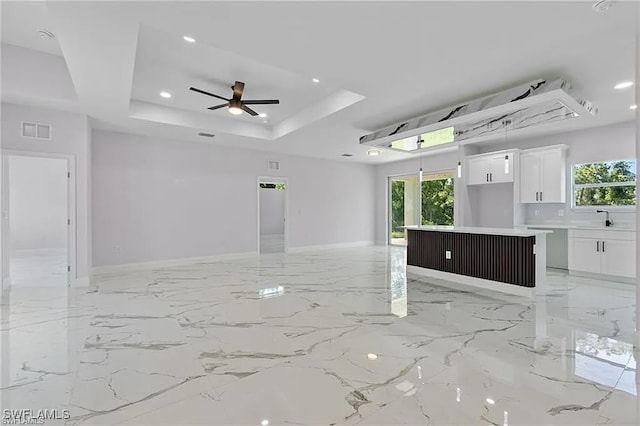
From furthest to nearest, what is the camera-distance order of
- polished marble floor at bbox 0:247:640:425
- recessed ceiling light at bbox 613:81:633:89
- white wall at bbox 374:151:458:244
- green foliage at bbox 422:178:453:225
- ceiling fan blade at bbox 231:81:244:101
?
green foliage at bbox 422:178:453:225, white wall at bbox 374:151:458:244, ceiling fan blade at bbox 231:81:244:101, recessed ceiling light at bbox 613:81:633:89, polished marble floor at bbox 0:247:640:425

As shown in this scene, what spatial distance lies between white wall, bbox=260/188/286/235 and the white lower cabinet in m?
10.4

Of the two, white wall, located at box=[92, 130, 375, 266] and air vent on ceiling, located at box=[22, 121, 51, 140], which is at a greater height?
air vent on ceiling, located at box=[22, 121, 51, 140]

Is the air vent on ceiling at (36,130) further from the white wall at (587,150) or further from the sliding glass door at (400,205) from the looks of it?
the white wall at (587,150)

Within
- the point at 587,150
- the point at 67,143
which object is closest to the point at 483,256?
the point at 587,150

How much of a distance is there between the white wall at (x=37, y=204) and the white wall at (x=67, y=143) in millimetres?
4331

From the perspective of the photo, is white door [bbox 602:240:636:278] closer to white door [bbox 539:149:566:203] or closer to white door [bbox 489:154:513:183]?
white door [bbox 539:149:566:203]

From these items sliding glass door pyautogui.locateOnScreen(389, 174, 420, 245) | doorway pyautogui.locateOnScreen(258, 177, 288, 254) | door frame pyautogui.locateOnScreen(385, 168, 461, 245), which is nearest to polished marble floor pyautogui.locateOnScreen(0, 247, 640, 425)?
door frame pyautogui.locateOnScreen(385, 168, 461, 245)

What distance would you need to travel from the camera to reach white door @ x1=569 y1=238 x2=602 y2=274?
17.9 ft

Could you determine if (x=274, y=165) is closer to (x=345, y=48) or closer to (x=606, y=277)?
(x=345, y=48)

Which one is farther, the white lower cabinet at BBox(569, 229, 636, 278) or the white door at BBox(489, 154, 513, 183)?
the white door at BBox(489, 154, 513, 183)

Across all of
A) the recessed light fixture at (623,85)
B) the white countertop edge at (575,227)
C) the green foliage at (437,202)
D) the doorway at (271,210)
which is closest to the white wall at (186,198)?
the green foliage at (437,202)

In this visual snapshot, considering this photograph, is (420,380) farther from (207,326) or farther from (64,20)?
(64,20)

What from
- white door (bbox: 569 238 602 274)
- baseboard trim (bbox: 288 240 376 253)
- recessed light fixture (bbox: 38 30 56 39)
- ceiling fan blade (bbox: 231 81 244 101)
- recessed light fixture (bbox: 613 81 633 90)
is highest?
recessed light fixture (bbox: 38 30 56 39)

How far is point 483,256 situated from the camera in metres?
4.90
